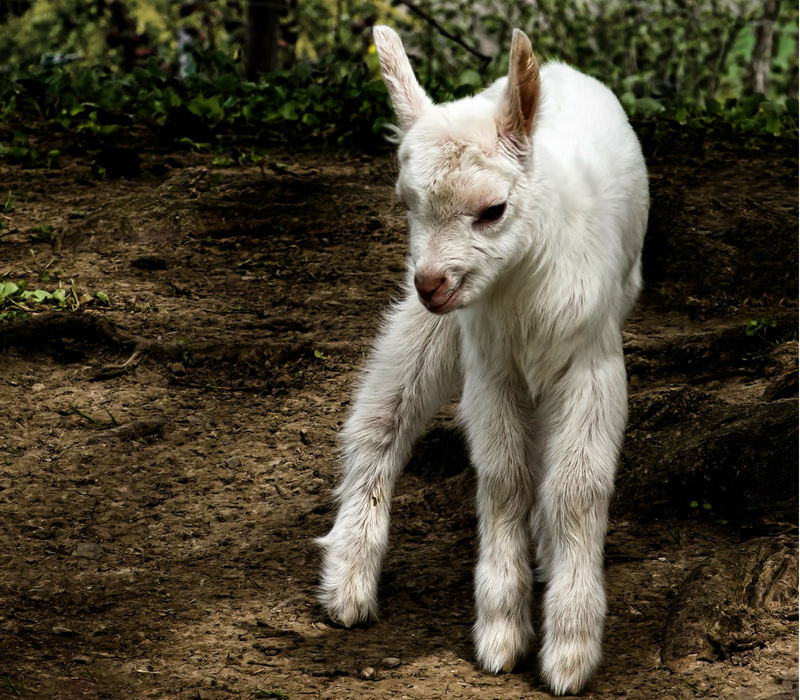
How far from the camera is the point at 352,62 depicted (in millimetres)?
10344

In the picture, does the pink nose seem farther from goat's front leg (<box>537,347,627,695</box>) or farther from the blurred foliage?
the blurred foliage

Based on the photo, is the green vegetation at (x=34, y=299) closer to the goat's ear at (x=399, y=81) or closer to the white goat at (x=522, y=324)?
the white goat at (x=522, y=324)

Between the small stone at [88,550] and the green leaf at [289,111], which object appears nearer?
the small stone at [88,550]

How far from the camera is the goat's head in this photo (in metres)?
3.11

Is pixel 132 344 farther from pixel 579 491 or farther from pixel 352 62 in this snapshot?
pixel 352 62

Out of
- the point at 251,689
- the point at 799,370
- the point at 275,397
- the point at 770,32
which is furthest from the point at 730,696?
the point at 770,32

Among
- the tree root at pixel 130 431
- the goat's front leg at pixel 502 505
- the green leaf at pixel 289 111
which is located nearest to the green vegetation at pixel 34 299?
the tree root at pixel 130 431

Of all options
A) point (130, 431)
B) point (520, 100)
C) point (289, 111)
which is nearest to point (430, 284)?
point (520, 100)

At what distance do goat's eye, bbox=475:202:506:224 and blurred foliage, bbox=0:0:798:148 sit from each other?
12.3ft

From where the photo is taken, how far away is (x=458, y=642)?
3.65m

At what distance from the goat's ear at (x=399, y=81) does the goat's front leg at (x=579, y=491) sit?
913 millimetres

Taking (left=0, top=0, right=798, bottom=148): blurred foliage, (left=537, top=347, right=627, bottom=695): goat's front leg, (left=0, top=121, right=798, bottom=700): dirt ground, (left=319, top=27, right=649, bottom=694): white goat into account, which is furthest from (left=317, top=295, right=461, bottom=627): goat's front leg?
(left=0, top=0, right=798, bottom=148): blurred foliage

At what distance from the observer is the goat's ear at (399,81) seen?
3346mm

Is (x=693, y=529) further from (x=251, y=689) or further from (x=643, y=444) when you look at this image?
(x=251, y=689)
